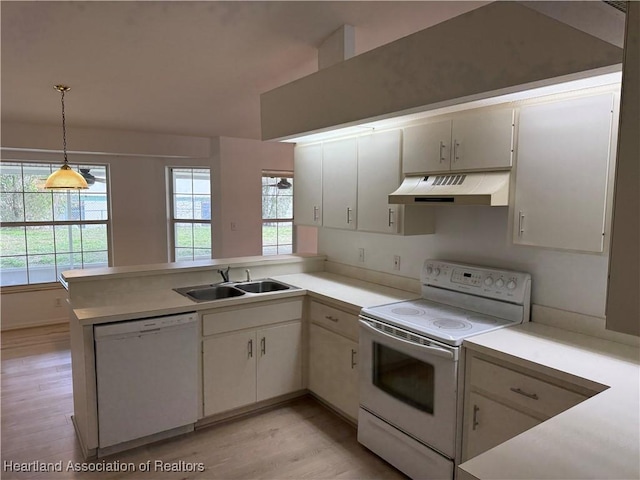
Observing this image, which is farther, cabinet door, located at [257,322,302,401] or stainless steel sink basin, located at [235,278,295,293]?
stainless steel sink basin, located at [235,278,295,293]

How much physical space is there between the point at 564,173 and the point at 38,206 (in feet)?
18.4

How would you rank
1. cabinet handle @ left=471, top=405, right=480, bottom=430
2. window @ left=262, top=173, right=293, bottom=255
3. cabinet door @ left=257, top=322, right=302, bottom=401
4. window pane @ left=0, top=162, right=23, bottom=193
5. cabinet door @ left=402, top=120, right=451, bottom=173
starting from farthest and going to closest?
1. window @ left=262, top=173, right=293, bottom=255
2. window pane @ left=0, top=162, right=23, bottom=193
3. cabinet door @ left=257, top=322, right=302, bottom=401
4. cabinet door @ left=402, top=120, right=451, bottom=173
5. cabinet handle @ left=471, top=405, right=480, bottom=430

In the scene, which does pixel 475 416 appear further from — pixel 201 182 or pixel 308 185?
pixel 201 182

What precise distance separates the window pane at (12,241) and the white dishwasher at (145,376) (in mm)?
3577

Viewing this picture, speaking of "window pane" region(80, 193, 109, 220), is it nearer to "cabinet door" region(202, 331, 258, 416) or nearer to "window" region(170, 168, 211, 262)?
"window" region(170, 168, 211, 262)

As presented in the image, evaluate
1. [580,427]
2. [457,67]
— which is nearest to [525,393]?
[580,427]

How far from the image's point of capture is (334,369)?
3037 millimetres

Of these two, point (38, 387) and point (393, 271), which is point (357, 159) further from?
point (38, 387)

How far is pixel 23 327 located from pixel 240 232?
277cm

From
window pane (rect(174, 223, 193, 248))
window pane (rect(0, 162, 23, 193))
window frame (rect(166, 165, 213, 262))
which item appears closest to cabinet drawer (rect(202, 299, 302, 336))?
window frame (rect(166, 165, 213, 262))

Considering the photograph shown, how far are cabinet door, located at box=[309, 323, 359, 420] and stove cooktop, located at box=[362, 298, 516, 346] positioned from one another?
1.30ft

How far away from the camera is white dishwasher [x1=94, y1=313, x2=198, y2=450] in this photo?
8.28 ft

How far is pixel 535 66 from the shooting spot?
1.73 meters

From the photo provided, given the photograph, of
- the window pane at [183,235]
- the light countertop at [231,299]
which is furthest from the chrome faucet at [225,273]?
the window pane at [183,235]
